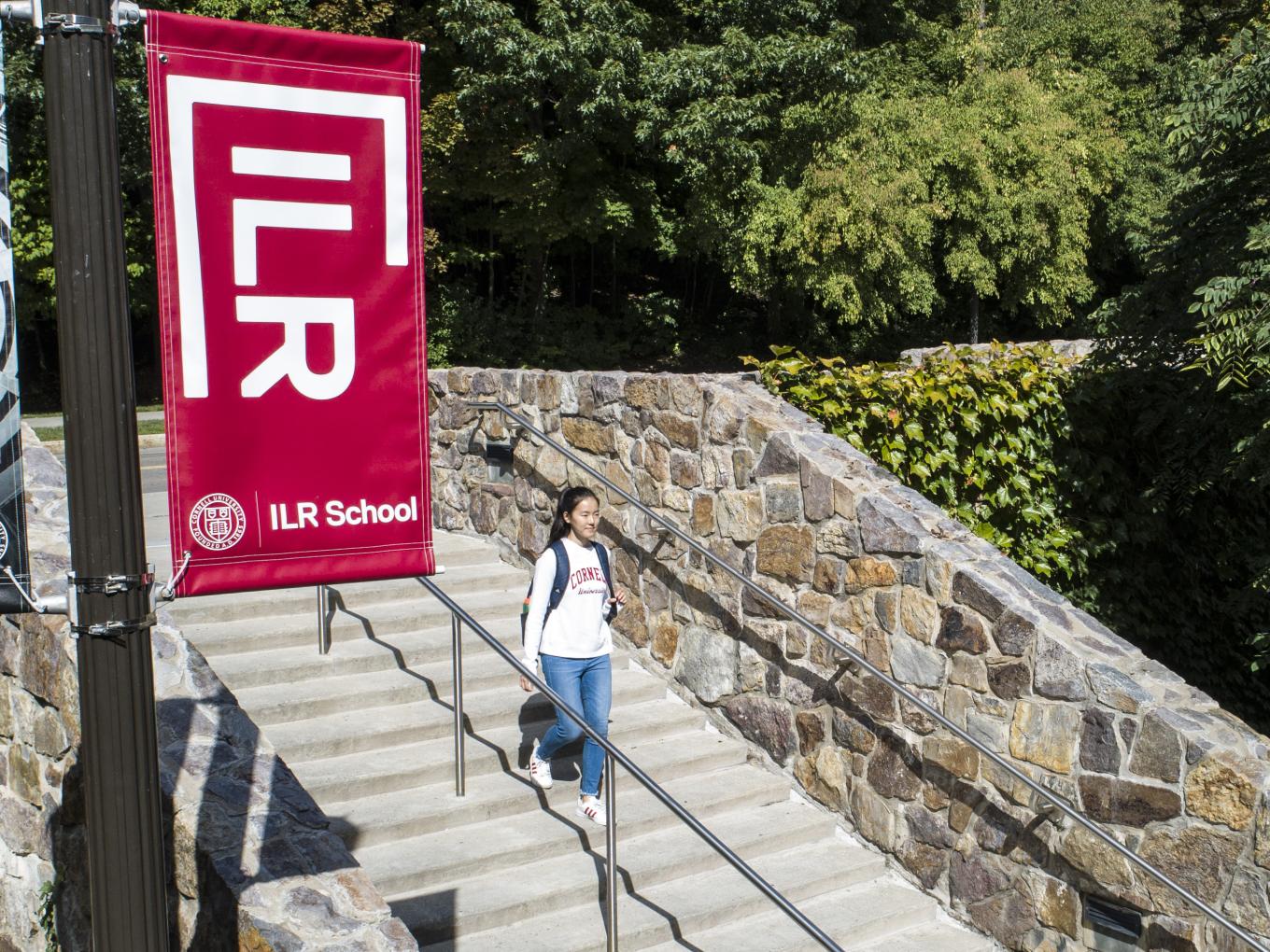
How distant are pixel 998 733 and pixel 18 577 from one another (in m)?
4.16

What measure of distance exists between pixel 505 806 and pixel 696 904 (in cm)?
100

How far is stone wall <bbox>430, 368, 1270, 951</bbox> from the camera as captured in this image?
4863 mm

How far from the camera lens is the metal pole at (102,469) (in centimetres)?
241

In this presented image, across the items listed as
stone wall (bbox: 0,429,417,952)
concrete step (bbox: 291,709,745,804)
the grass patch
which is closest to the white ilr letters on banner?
stone wall (bbox: 0,429,417,952)

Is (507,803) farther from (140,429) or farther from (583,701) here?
(140,429)

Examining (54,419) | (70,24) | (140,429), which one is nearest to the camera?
(70,24)

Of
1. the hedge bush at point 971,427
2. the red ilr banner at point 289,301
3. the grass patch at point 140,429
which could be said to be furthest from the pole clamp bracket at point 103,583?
the grass patch at point 140,429

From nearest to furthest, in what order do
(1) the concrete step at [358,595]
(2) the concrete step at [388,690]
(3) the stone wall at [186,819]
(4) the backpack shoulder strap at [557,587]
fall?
(3) the stone wall at [186,819] < (4) the backpack shoulder strap at [557,587] < (2) the concrete step at [388,690] < (1) the concrete step at [358,595]

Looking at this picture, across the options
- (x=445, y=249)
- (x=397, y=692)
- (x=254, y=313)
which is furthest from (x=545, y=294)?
(x=254, y=313)

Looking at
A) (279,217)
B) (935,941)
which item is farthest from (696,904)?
(279,217)

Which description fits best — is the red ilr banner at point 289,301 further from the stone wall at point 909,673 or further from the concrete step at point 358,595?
the stone wall at point 909,673

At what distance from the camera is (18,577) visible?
2.86m

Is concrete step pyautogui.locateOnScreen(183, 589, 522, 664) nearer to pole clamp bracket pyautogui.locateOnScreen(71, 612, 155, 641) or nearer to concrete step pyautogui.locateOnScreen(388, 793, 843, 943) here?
concrete step pyautogui.locateOnScreen(388, 793, 843, 943)

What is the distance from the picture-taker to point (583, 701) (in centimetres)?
568
